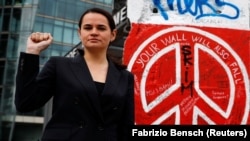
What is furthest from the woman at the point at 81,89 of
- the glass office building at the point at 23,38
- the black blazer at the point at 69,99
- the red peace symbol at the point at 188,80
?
the glass office building at the point at 23,38

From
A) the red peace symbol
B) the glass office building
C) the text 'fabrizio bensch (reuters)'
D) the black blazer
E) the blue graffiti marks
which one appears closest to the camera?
the black blazer

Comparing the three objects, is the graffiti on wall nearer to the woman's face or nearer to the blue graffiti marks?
the blue graffiti marks

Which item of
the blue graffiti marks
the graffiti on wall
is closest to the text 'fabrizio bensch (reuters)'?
the graffiti on wall

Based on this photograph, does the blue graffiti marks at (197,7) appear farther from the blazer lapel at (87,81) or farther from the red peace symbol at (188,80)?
the blazer lapel at (87,81)

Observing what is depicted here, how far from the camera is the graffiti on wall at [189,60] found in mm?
2041

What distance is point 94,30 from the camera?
1231 mm

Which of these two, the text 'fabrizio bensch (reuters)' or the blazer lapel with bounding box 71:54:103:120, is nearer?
the blazer lapel with bounding box 71:54:103:120

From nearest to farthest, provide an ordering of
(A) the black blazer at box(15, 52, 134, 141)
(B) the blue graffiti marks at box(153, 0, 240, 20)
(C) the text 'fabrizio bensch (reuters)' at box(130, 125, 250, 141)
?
(A) the black blazer at box(15, 52, 134, 141) → (C) the text 'fabrizio bensch (reuters)' at box(130, 125, 250, 141) → (B) the blue graffiti marks at box(153, 0, 240, 20)

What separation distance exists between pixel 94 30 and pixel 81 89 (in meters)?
0.19

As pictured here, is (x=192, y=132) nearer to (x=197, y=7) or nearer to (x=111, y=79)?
(x=197, y=7)

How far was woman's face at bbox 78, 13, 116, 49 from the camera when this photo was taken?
4.05 ft

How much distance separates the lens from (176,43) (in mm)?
2123

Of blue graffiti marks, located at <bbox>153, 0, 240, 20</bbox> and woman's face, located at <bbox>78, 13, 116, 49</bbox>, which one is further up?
blue graffiti marks, located at <bbox>153, 0, 240, 20</bbox>

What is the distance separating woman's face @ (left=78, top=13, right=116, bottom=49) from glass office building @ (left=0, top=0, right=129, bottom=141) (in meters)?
21.7
